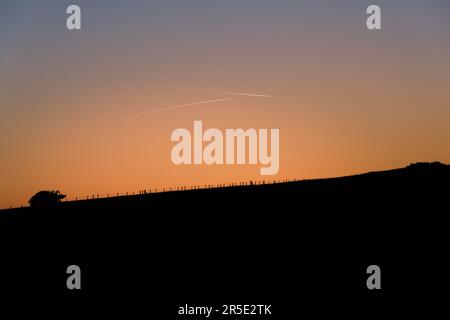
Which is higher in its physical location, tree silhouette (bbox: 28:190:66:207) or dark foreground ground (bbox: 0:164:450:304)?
tree silhouette (bbox: 28:190:66:207)

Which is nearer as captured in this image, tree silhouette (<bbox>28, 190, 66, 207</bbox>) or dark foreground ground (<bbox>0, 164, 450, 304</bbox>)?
dark foreground ground (<bbox>0, 164, 450, 304</bbox>)

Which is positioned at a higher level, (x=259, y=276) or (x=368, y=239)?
(x=368, y=239)

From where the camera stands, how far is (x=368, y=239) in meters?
40.8

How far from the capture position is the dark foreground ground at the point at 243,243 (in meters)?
34.6

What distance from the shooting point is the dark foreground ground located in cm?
3462

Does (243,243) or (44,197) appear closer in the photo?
(243,243)

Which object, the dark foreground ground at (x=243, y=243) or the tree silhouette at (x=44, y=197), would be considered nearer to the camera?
the dark foreground ground at (x=243, y=243)

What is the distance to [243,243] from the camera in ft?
136

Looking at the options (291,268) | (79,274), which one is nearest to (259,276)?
(291,268)

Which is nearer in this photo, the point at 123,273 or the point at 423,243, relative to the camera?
the point at 123,273

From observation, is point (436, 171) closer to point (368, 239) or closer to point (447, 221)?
point (447, 221)

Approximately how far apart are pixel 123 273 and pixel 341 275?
602 inches

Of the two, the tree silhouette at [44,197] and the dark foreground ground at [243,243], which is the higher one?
the tree silhouette at [44,197]
